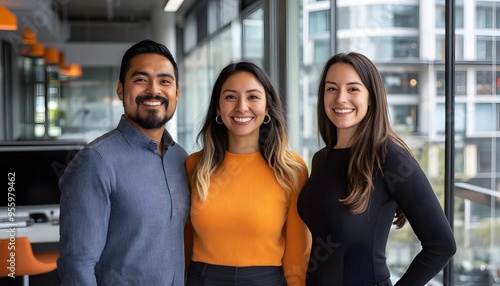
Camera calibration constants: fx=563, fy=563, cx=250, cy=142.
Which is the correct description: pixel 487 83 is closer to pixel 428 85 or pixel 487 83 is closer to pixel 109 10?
pixel 428 85

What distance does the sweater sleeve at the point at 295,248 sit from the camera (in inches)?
80.9

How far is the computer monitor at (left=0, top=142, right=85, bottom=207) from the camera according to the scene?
12.5ft

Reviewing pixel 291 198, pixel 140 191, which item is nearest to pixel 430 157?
pixel 291 198

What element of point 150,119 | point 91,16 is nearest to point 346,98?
point 150,119

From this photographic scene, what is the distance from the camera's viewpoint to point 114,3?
1021 centimetres

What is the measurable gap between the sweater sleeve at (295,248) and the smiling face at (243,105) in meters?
0.30

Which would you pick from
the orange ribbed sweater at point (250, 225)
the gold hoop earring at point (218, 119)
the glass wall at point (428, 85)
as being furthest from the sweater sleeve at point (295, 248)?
the glass wall at point (428, 85)

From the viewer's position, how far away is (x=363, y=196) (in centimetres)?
175

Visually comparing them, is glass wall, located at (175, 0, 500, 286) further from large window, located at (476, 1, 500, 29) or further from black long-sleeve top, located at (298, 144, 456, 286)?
black long-sleeve top, located at (298, 144, 456, 286)

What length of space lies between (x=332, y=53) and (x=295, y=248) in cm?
239

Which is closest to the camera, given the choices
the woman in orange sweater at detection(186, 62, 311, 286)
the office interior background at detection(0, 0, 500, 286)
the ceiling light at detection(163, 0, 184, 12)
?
the woman in orange sweater at detection(186, 62, 311, 286)

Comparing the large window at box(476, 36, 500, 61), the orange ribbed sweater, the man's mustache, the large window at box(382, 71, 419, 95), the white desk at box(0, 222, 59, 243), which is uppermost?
the large window at box(476, 36, 500, 61)

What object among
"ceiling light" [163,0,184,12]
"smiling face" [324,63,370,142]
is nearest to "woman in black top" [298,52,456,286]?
"smiling face" [324,63,370,142]

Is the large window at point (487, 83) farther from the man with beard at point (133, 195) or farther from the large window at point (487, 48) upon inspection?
the man with beard at point (133, 195)
